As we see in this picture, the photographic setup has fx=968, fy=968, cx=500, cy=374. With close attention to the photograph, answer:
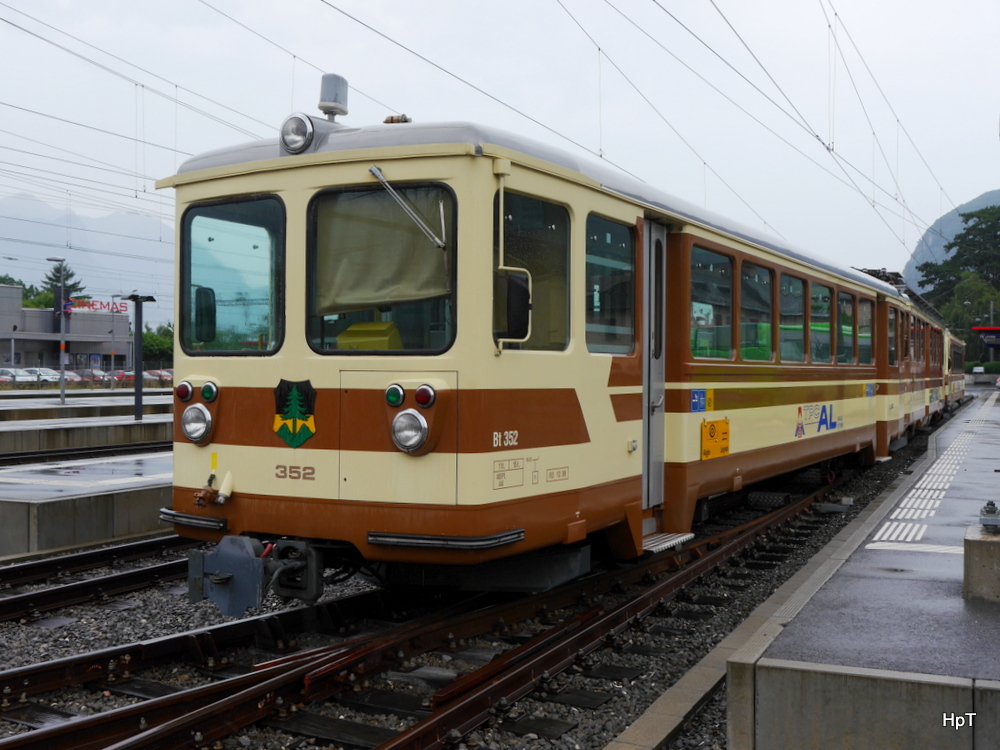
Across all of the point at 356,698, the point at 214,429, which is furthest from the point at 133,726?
the point at 214,429

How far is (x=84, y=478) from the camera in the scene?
12.1 m

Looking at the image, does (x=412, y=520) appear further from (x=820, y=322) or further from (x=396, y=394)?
(x=820, y=322)

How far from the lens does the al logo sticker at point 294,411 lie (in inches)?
219

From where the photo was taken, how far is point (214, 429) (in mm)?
5852

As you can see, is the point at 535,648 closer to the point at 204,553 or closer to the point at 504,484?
the point at 504,484

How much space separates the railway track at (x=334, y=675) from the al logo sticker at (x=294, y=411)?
1.14 metres

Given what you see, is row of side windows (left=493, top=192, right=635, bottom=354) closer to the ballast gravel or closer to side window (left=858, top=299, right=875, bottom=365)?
the ballast gravel

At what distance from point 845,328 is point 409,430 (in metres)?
8.45

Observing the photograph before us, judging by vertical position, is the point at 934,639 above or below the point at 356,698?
above

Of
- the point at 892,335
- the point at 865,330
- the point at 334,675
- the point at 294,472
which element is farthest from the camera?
the point at 892,335

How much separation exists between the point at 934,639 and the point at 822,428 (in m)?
6.68

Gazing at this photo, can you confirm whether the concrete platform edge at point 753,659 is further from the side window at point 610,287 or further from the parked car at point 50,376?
the parked car at point 50,376

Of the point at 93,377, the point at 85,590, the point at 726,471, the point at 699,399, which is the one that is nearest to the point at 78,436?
the point at 85,590

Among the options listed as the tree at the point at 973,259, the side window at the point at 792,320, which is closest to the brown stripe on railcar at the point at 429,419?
the side window at the point at 792,320
